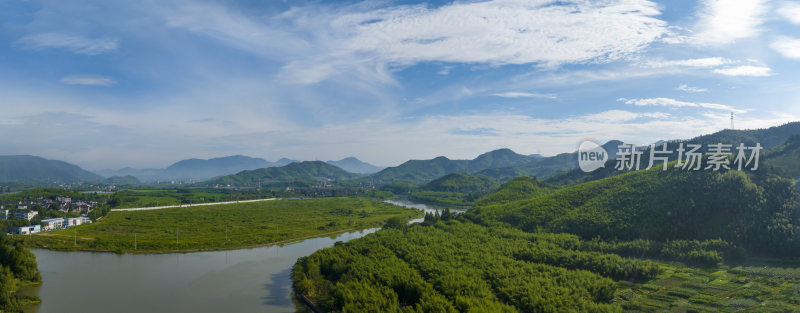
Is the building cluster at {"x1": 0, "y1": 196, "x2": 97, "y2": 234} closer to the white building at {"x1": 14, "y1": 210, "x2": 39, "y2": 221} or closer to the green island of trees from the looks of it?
the white building at {"x1": 14, "y1": 210, "x2": 39, "y2": 221}

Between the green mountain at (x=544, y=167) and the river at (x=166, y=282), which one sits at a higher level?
the green mountain at (x=544, y=167)

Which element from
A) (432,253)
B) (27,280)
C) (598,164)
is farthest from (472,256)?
(598,164)

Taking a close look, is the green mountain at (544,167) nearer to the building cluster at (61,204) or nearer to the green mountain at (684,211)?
the green mountain at (684,211)

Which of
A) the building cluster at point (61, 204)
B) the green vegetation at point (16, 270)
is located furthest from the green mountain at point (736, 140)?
the building cluster at point (61, 204)

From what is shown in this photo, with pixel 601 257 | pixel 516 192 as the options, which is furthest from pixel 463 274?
pixel 516 192

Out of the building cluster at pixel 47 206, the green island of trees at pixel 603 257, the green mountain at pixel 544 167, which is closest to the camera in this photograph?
the green island of trees at pixel 603 257

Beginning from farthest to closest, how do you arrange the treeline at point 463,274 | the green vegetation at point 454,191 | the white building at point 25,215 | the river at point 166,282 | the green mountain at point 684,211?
the green vegetation at point 454,191 < the white building at point 25,215 < the green mountain at point 684,211 < the river at point 166,282 < the treeline at point 463,274
